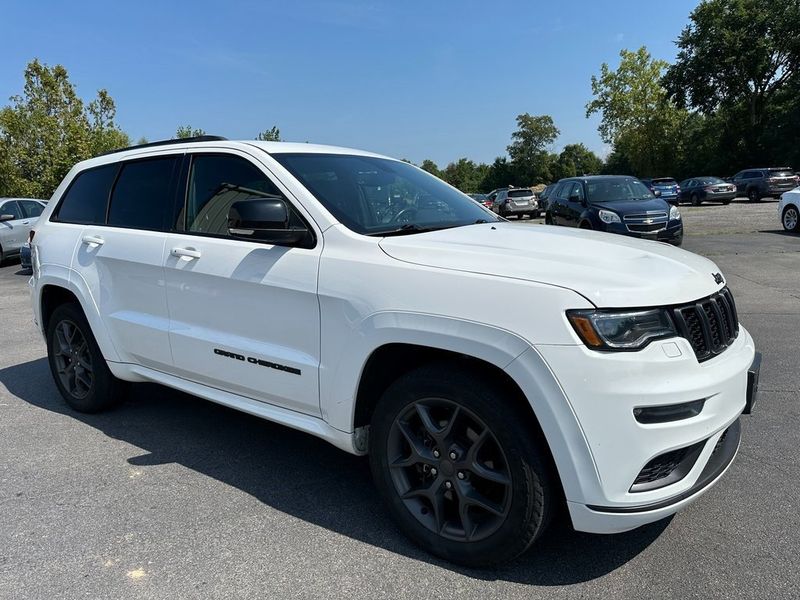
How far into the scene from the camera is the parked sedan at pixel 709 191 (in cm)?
3062

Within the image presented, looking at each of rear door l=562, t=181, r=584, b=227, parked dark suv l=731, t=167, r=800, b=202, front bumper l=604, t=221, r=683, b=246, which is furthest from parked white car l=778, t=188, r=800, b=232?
parked dark suv l=731, t=167, r=800, b=202

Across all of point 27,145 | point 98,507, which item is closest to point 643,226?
point 98,507

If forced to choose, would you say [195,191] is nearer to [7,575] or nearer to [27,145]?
[7,575]

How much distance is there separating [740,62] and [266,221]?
167 feet

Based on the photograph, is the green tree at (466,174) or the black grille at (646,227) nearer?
the black grille at (646,227)

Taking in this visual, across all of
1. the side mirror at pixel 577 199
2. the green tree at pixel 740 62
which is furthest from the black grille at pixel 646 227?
the green tree at pixel 740 62

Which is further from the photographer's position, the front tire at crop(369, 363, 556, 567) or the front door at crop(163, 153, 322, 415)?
the front door at crop(163, 153, 322, 415)

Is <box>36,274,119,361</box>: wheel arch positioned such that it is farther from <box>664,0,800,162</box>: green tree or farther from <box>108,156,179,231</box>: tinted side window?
<box>664,0,800,162</box>: green tree

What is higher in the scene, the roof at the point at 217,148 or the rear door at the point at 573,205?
the roof at the point at 217,148

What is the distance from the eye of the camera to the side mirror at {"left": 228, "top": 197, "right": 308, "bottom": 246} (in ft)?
9.41

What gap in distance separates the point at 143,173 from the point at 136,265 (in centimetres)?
72

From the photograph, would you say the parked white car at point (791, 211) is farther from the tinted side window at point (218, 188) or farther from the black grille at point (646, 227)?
the tinted side window at point (218, 188)

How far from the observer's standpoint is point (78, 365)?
176 inches

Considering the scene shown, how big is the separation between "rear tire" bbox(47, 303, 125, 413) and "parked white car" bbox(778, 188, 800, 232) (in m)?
16.4
